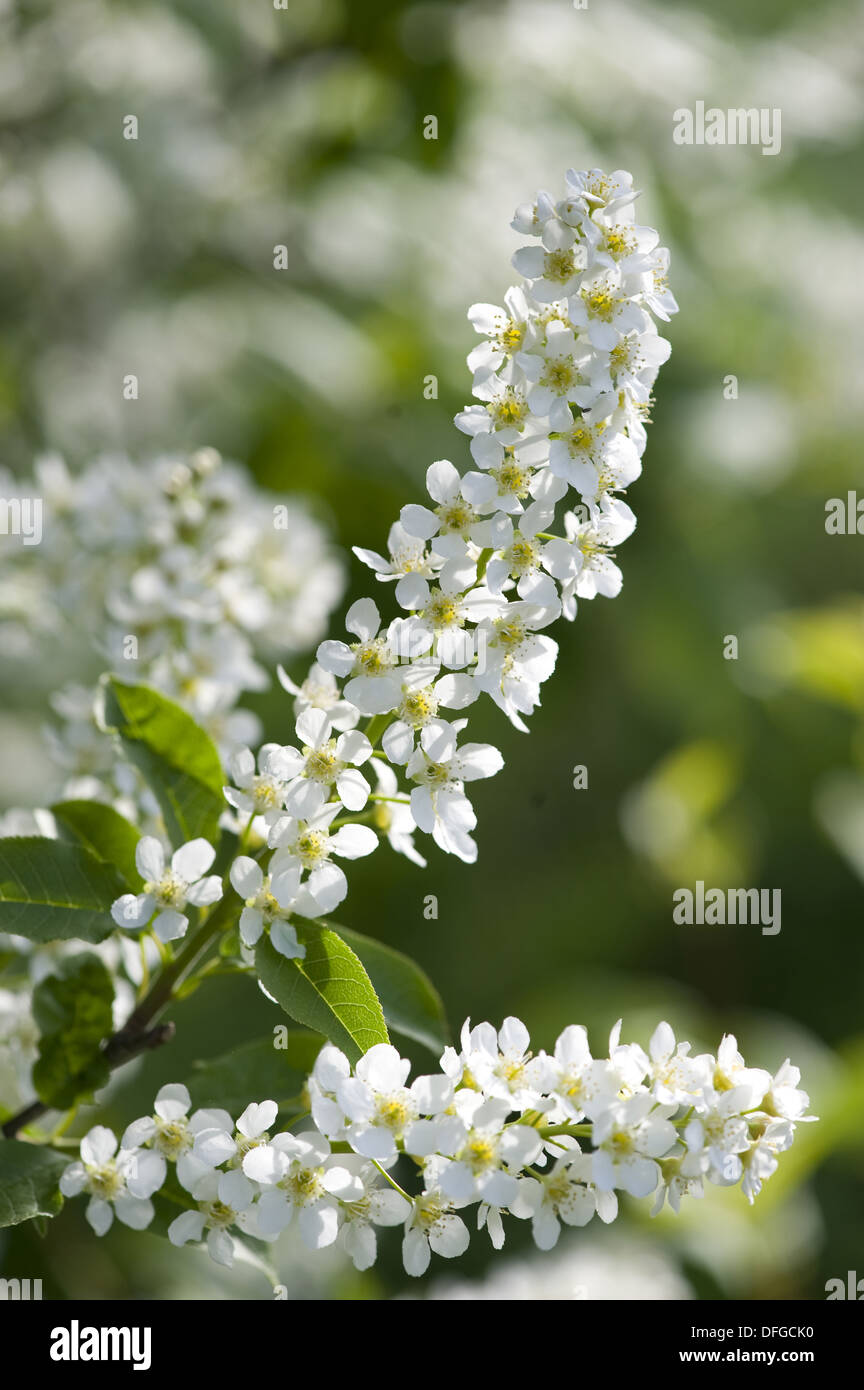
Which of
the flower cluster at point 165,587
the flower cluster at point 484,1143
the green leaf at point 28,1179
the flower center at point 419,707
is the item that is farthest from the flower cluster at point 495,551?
the flower cluster at point 165,587

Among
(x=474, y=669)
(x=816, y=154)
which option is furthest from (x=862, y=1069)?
(x=816, y=154)

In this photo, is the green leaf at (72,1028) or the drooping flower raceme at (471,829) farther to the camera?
the green leaf at (72,1028)

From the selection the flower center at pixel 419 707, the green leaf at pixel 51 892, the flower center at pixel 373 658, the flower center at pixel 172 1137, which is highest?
the flower center at pixel 373 658

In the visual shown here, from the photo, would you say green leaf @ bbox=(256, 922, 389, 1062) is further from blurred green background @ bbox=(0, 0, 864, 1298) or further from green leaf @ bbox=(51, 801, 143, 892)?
blurred green background @ bbox=(0, 0, 864, 1298)

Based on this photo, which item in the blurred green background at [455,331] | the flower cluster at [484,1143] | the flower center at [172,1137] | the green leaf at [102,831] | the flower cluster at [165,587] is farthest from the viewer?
the blurred green background at [455,331]

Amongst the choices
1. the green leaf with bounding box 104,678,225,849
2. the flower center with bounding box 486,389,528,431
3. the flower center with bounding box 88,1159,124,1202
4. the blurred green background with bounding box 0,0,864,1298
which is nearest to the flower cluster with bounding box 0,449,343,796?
the green leaf with bounding box 104,678,225,849

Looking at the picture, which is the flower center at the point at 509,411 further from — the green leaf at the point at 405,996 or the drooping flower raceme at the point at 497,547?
the green leaf at the point at 405,996

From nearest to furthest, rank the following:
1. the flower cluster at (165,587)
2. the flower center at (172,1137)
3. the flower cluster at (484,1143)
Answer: the flower cluster at (484,1143), the flower center at (172,1137), the flower cluster at (165,587)
